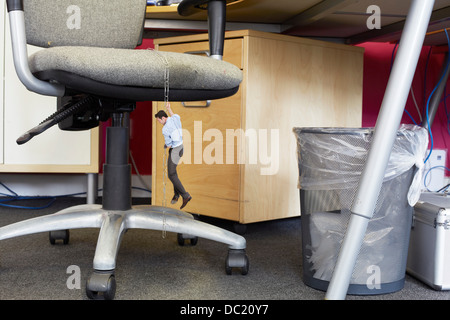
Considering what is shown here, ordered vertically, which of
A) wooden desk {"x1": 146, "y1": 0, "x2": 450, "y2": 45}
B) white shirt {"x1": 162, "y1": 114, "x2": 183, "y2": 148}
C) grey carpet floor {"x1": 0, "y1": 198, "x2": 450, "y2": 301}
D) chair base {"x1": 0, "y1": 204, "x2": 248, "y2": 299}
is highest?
wooden desk {"x1": 146, "y1": 0, "x2": 450, "y2": 45}

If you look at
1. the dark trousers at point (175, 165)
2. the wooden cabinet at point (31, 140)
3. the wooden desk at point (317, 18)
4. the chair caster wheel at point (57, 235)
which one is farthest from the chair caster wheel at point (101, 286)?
the wooden cabinet at point (31, 140)

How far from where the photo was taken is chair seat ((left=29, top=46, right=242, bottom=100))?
0.91 meters

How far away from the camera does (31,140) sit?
1932 millimetres

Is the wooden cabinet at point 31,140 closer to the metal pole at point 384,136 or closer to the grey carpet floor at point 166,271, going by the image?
the grey carpet floor at point 166,271

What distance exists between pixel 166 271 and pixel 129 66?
1.65 ft

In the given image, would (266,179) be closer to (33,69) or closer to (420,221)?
(420,221)

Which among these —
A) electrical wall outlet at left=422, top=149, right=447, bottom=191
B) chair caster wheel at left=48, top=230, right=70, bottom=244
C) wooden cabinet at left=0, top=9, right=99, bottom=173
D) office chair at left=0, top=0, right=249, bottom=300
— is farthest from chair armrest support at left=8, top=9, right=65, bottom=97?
electrical wall outlet at left=422, top=149, right=447, bottom=191

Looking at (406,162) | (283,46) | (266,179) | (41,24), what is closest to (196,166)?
(266,179)

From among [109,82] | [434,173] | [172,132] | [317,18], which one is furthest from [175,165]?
[434,173]

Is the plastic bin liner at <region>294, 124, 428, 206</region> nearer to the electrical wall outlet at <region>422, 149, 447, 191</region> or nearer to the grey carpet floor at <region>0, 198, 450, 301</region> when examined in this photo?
the grey carpet floor at <region>0, 198, 450, 301</region>

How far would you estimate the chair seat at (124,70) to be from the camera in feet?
2.97

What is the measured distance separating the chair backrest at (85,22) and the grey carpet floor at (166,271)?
0.55 m

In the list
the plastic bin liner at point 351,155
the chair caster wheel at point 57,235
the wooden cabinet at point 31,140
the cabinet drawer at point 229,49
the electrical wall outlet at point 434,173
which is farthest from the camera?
the electrical wall outlet at point 434,173

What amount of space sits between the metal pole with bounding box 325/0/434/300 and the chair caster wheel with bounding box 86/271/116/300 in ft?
1.36
